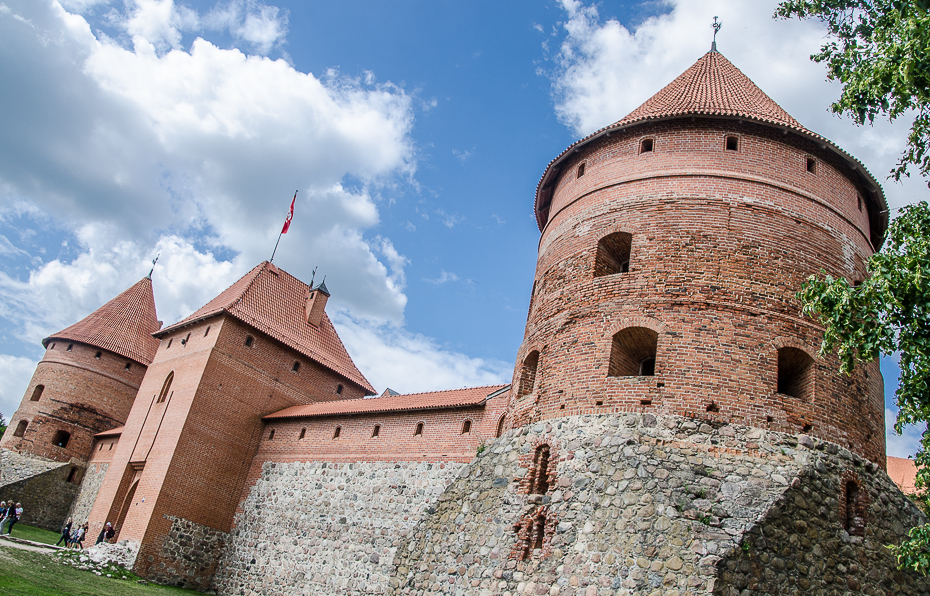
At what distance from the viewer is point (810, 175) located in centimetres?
1077

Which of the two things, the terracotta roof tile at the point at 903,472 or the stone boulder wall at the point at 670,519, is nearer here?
the stone boulder wall at the point at 670,519

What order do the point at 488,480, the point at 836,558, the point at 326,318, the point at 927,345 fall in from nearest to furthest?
1. the point at 927,345
2. the point at 836,558
3. the point at 488,480
4. the point at 326,318

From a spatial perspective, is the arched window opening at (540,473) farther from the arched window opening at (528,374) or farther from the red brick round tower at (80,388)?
the red brick round tower at (80,388)

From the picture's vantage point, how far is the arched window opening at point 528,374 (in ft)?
35.2

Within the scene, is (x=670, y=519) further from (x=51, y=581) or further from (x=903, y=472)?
(x=903, y=472)

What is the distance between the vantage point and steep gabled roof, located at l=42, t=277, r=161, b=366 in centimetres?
2547

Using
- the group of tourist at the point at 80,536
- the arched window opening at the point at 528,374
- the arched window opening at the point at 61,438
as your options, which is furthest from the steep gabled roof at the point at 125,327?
the arched window opening at the point at 528,374

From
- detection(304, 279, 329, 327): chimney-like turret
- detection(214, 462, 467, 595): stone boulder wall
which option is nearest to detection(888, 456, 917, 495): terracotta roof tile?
detection(214, 462, 467, 595): stone boulder wall

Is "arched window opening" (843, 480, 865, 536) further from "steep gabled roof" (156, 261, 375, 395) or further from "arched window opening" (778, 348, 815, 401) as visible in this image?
"steep gabled roof" (156, 261, 375, 395)

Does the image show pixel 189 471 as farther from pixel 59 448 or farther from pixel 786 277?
pixel 786 277

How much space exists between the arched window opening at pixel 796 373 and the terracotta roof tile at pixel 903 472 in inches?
457

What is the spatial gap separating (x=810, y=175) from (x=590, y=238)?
11.9 ft

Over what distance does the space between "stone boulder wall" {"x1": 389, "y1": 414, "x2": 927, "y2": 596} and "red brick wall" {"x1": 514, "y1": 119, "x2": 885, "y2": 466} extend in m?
0.42

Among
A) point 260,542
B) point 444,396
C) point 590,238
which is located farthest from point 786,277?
point 260,542
